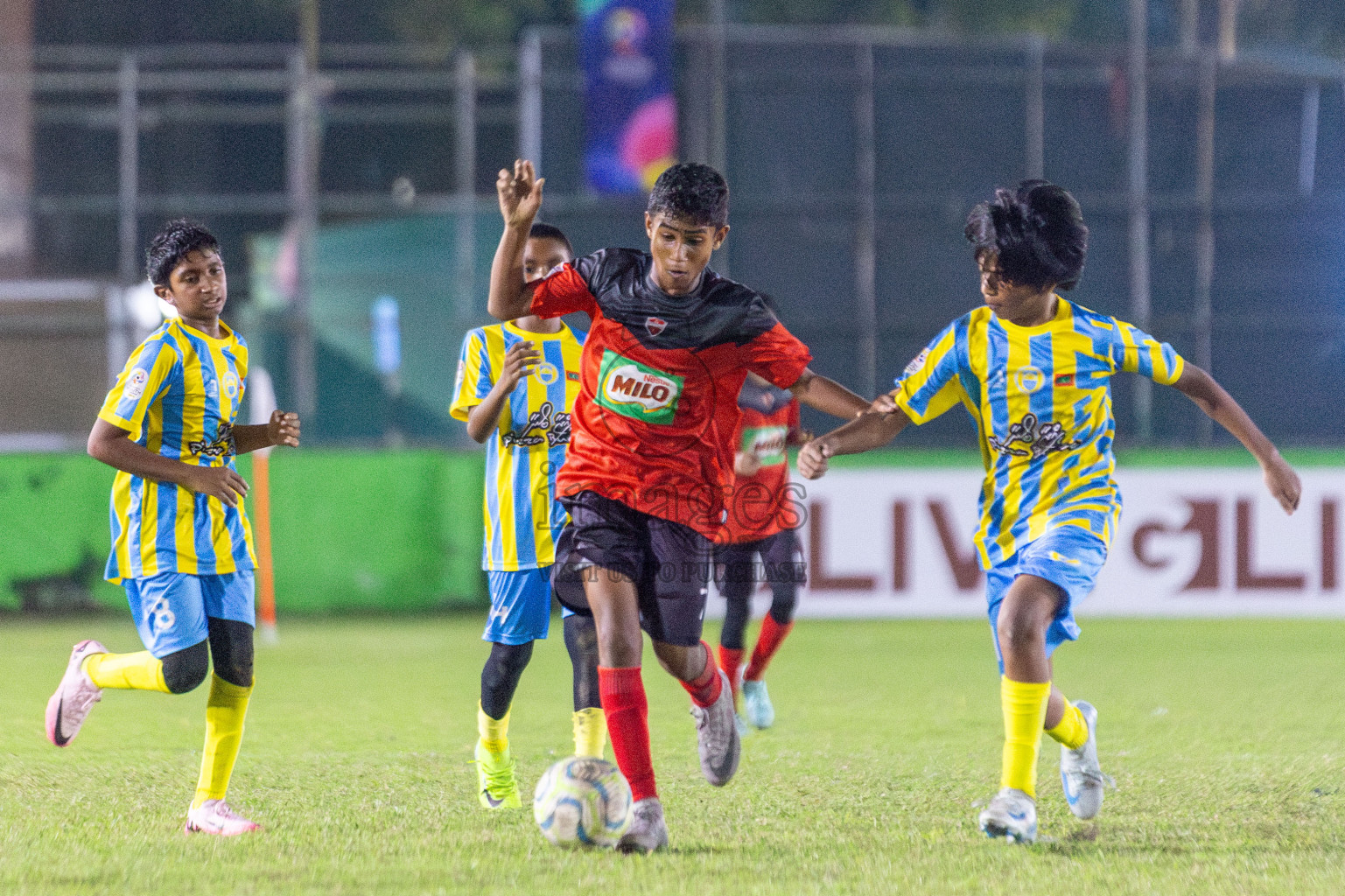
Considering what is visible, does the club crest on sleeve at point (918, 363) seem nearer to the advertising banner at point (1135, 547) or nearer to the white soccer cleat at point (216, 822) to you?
the white soccer cleat at point (216, 822)

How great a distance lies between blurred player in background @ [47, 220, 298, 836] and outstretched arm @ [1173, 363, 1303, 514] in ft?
8.96

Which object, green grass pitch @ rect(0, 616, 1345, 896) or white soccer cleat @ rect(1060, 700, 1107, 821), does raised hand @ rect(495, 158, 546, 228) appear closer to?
green grass pitch @ rect(0, 616, 1345, 896)

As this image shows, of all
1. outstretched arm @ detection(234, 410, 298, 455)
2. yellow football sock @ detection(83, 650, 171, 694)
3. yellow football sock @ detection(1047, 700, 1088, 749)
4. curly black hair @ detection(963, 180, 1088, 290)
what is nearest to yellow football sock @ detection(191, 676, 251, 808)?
yellow football sock @ detection(83, 650, 171, 694)

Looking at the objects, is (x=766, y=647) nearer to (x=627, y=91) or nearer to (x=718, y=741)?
(x=718, y=741)

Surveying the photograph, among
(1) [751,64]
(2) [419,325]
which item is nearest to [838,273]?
(1) [751,64]

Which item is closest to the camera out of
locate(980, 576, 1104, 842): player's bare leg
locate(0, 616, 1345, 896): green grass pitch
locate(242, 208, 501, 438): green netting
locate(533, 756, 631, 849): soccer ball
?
locate(0, 616, 1345, 896): green grass pitch

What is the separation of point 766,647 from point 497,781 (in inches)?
96.4

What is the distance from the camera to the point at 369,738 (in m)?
6.85

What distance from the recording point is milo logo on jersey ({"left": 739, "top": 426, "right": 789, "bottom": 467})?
7297 millimetres

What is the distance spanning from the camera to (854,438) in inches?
188

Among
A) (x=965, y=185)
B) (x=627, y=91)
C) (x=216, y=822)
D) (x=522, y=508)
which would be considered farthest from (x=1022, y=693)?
(x=965, y=185)

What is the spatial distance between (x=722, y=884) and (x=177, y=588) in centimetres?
183

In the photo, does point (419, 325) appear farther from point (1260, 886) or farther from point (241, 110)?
point (1260, 886)

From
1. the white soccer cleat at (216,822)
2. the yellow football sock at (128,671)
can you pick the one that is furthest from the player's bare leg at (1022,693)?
the yellow football sock at (128,671)
